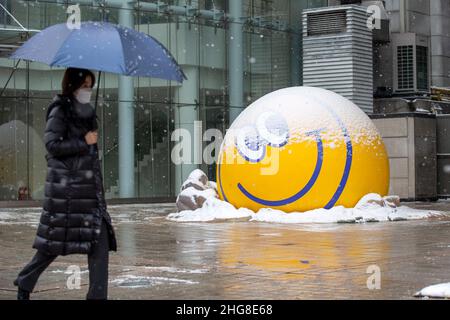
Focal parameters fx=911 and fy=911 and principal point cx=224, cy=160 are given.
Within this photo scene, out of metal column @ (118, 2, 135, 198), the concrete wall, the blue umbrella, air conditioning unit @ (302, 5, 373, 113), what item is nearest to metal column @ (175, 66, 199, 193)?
metal column @ (118, 2, 135, 198)

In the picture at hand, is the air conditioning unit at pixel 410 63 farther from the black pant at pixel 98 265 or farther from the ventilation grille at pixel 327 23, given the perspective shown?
the black pant at pixel 98 265

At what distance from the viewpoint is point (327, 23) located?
3047 cm

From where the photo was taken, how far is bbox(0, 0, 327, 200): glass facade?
2770 cm

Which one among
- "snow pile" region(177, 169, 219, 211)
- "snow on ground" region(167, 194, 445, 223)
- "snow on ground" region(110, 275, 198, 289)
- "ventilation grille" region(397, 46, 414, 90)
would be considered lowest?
"snow on ground" region(110, 275, 198, 289)

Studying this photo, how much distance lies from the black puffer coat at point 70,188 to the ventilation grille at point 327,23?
23.9 metres

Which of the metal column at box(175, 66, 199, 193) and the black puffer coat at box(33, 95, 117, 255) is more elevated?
the metal column at box(175, 66, 199, 193)

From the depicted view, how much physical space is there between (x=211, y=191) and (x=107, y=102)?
413 inches

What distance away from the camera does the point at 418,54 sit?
33.3m

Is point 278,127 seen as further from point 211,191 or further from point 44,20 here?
point 44,20

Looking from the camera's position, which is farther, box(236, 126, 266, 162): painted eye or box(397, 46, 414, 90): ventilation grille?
box(397, 46, 414, 90): ventilation grille

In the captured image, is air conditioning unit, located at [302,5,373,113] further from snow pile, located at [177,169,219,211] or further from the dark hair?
the dark hair

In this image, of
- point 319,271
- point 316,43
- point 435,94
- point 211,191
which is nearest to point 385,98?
point 435,94

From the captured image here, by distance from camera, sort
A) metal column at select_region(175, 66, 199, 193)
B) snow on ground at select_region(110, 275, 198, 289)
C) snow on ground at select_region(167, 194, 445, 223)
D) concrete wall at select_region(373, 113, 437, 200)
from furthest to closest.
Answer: metal column at select_region(175, 66, 199, 193), concrete wall at select_region(373, 113, 437, 200), snow on ground at select_region(167, 194, 445, 223), snow on ground at select_region(110, 275, 198, 289)

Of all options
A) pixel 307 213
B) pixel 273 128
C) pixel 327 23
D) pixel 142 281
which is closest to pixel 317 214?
pixel 307 213
